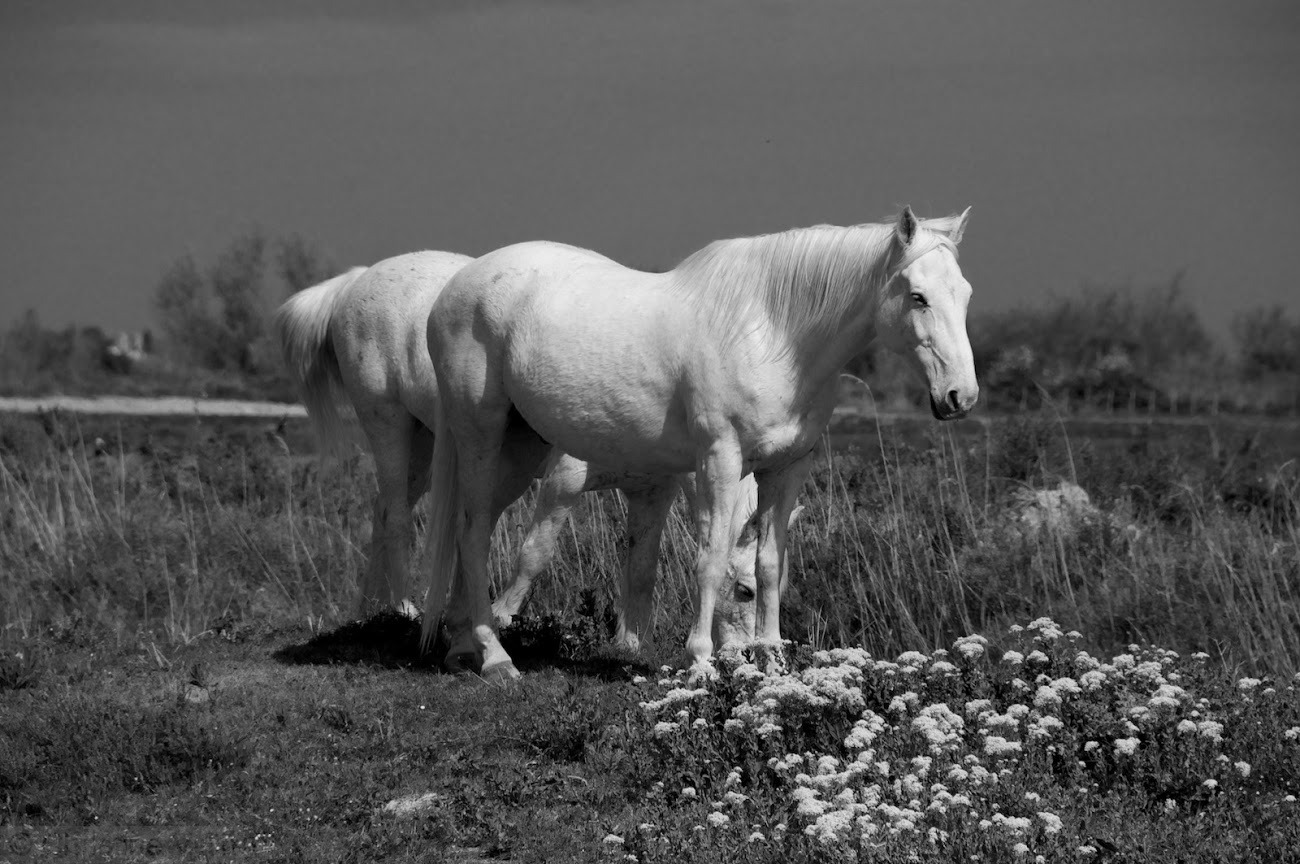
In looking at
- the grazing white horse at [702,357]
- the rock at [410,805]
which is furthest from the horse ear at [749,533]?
the rock at [410,805]

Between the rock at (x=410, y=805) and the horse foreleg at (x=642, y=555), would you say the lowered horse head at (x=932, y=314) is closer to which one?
the horse foreleg at (x=642, y=555)

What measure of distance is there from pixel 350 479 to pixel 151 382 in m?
26.6

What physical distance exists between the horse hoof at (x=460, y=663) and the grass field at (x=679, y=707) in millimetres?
200

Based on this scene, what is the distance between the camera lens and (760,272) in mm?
7090

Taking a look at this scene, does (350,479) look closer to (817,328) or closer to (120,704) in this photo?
(120,704)

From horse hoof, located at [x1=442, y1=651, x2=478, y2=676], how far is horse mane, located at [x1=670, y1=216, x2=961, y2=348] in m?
2.23

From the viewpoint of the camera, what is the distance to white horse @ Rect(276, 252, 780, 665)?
326 inches

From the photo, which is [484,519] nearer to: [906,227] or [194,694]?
[194,694]

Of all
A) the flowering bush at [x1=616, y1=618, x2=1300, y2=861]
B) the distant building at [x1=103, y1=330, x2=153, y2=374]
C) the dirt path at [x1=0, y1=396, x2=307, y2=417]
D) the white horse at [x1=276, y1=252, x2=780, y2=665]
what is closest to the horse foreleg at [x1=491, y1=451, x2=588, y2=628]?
the white horse at [x1=276, y1=252, x2=780, y2=665]

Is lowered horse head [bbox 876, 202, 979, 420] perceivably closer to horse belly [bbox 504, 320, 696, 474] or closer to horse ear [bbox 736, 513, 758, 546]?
horse belly [bbox 504, 320, 696, 474]

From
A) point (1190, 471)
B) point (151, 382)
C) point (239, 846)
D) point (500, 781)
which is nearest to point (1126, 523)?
point (1190, 471)

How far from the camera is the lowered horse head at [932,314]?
6.36 m

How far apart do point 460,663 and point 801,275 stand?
8.84 ft

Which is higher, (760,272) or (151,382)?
(760,272)
